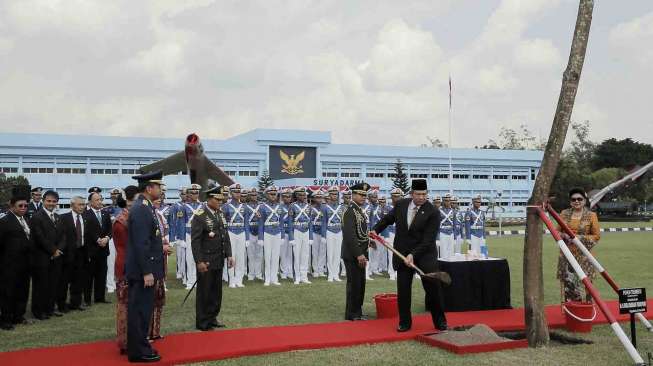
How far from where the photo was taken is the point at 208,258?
721 centimetres

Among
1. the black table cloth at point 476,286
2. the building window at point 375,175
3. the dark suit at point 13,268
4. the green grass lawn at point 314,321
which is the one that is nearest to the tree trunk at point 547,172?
the green grass lawn at point 314,321

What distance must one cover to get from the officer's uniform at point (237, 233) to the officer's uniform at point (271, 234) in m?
0.36

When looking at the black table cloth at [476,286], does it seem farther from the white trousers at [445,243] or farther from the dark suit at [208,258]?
the white trousers at [445,243]

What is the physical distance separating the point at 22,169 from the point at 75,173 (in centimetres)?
388

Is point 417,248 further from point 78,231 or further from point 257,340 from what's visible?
point 78,231

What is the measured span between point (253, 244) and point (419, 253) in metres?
5.84

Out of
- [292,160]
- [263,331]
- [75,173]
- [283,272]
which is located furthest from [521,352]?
[292,160]

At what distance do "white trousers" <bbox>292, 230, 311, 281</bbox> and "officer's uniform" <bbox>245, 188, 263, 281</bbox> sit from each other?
0.77 metres

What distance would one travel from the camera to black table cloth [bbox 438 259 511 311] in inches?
312

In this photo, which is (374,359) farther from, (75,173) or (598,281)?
(75,173)

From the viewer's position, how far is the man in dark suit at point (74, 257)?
848 cm

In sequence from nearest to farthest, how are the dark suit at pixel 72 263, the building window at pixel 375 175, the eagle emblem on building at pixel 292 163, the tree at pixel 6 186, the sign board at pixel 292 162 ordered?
the dark suit at pixel 72 263
the tree at pixel 6 186
the sign board at pixel 292 162
the eagle emblem on building at pixel 292 163
the building window at pixel 375 175

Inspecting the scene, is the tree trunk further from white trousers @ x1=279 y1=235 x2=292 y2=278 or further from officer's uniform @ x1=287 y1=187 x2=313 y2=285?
white trousers @ x1=279 y1=235 x2=292 y2=278

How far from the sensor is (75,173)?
157ft
